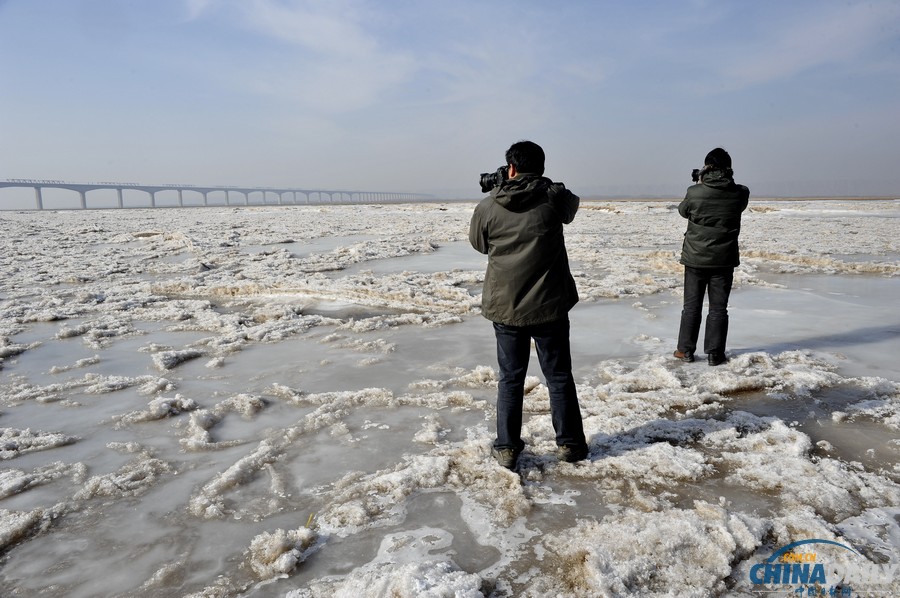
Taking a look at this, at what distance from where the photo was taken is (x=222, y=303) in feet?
25.4

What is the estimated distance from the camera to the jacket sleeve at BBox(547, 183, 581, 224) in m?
2.74

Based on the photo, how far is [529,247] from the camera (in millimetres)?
2764

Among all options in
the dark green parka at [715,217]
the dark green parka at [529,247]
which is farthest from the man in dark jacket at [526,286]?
the dark green parka at [715,217]

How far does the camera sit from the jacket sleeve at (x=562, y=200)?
2.74 metres

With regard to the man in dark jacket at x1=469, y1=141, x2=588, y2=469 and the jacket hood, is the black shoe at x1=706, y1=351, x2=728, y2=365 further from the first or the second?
the jacket hood

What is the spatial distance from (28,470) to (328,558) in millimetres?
2135

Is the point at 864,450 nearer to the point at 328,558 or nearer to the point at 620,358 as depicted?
the point at 620,358

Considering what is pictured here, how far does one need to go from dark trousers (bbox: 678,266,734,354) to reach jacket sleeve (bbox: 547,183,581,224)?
237 centimetres

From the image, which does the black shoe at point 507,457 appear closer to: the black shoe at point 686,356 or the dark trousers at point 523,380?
the dark trousers at point 523,380

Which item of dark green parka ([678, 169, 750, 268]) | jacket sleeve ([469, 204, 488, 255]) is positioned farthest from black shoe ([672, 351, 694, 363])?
jacket sleeve ([469, 204, 488, 255])

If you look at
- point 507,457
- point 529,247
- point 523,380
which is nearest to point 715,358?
point 523,380

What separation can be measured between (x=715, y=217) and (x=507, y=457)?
300 centimetres

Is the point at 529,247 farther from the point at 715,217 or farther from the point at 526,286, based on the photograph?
the point at 715,217

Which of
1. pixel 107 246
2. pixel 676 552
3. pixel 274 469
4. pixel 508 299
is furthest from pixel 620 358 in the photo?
pixel 107 246
